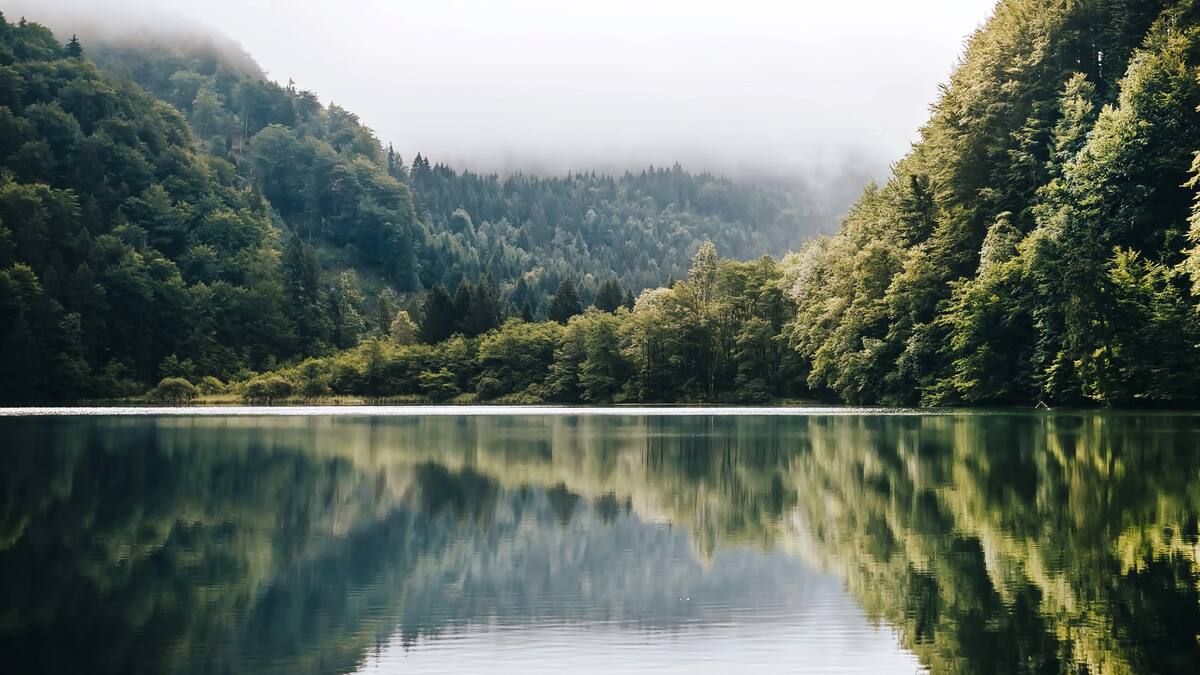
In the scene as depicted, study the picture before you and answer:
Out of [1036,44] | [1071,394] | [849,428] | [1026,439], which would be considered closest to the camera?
[1026,439]

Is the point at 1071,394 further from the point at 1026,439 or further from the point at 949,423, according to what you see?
the point at 1026,439

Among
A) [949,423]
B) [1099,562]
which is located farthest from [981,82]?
[1099,562]

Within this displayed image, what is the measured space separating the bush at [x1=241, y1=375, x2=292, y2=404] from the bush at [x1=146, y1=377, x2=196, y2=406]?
226 inches

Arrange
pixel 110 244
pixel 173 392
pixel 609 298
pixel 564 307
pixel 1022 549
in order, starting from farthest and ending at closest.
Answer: pixel 609 298, pixel 564 307, pixel 110 244, pixel 173 392, pixel 1022 549

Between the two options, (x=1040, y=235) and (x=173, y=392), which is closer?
(x=1040, y=235)

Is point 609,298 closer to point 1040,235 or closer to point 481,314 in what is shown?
point 481,314

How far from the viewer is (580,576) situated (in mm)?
15672

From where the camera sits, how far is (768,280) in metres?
109

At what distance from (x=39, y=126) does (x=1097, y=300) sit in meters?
148

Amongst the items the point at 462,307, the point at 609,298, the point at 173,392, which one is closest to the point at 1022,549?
the point at 173,392

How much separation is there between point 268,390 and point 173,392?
977cm

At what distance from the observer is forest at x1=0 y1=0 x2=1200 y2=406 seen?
6028 cm

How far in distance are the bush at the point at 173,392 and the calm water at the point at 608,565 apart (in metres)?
93.5

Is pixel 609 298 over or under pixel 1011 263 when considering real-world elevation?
over
